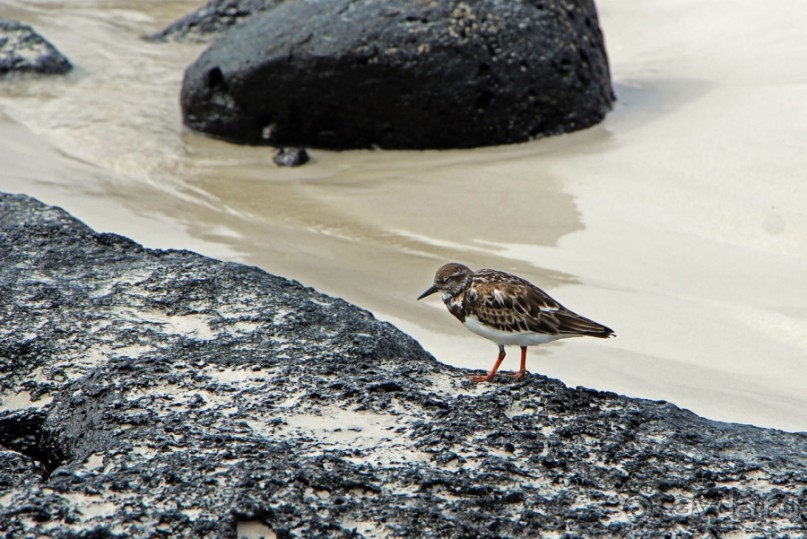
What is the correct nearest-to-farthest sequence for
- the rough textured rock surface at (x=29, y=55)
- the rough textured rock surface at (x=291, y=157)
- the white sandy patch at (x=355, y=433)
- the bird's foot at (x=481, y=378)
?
the white sandy patch at (x=355, y=433) → the bird's foot at (x=481, y=378) → the rough textured rock surface at (x=291, y=157) → the rough textured rock surface at (x=29, y=55)

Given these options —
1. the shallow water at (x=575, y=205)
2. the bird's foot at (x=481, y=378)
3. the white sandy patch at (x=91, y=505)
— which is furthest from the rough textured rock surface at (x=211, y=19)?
the white sandy patch at (x=91, y=505)

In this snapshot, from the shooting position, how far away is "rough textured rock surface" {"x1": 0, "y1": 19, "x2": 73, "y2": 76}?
9211mm

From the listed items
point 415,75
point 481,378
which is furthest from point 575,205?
point 481,378

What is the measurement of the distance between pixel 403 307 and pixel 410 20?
3215mm

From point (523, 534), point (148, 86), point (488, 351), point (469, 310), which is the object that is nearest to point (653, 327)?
point (488, 351)

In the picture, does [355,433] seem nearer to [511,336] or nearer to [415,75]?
[511,336]

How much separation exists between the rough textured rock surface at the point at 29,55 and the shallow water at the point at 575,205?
163 mm

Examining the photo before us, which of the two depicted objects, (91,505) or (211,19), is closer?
(91,505)

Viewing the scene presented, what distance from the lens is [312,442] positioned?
2773 mm

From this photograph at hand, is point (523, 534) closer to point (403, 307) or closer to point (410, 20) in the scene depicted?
point (403, 307)

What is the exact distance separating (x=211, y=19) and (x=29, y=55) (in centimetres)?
239

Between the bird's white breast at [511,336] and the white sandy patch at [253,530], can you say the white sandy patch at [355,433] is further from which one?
the bird's white breast at [511,336]

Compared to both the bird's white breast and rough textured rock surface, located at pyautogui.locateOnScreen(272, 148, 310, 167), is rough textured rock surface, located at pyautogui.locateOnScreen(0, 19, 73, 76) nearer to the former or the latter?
rough textured rock surface, located at pyautogui.locateOnScreen(272, 148, 310, 167)

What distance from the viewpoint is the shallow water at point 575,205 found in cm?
514
